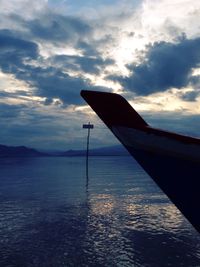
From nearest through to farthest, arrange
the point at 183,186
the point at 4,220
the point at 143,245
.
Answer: the point at 183,186
the point at 143,245
the point at 4,220

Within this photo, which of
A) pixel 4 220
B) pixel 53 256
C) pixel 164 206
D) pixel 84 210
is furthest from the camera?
pixel 164 206

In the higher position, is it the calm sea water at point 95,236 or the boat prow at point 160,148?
the boat prow at point 160,148

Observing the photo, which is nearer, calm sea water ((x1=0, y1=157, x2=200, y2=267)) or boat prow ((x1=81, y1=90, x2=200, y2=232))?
boat prow ((x1=81, y1=90, x2=200, y2=232))

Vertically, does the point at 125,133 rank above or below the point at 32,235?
above

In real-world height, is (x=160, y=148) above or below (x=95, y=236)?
above

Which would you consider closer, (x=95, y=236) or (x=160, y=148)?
(x=160, y=148)

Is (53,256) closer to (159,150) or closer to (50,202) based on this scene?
(159,150)

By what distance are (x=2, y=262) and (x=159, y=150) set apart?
8958mm

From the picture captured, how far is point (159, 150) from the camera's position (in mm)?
3238

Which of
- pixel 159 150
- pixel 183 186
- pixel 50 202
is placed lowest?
pixel 50 202

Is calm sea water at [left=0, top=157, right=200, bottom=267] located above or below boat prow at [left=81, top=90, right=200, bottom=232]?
below

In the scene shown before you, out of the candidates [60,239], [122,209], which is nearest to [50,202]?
[122,209]

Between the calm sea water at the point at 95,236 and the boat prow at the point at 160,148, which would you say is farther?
the calm sea water at the point at 95,236

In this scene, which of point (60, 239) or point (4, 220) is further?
point (4, 220)
